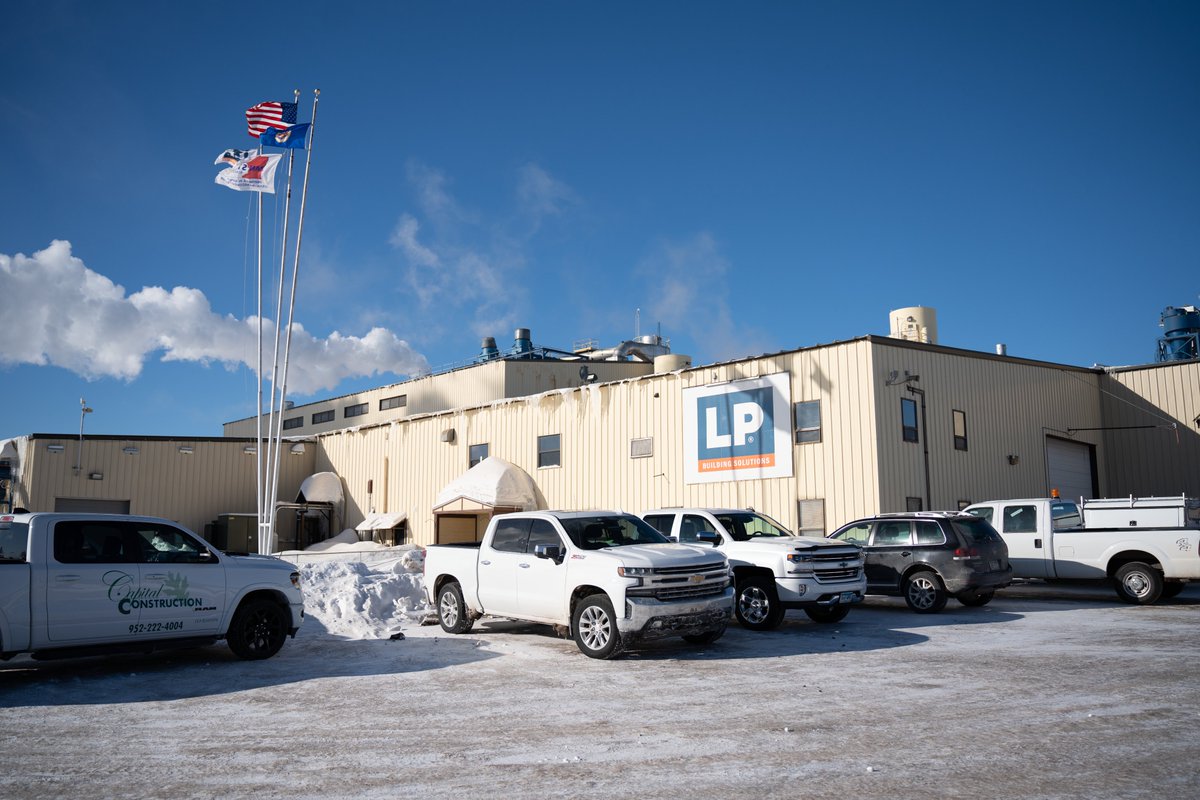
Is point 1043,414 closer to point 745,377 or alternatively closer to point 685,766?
point 745,377

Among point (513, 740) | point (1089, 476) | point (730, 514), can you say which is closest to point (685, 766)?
point (513, 740)

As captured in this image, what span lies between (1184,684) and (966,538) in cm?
664

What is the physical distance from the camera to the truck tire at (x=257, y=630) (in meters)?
11.1

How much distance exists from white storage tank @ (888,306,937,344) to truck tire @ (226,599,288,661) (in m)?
21.4

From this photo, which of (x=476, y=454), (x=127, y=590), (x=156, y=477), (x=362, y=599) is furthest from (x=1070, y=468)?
(x=156, y=477)

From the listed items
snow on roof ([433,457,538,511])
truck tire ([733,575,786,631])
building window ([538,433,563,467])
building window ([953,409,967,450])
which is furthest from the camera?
building window ([538,433,563,467])

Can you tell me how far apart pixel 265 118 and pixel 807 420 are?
1677cm

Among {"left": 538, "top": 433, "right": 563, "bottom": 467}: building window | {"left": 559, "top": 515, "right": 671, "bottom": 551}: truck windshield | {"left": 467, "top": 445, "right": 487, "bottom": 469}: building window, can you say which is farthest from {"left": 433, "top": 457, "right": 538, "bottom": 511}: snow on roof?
{"left": 559, "top": 515, "right": 671, "bottom": 551}: truck windshield

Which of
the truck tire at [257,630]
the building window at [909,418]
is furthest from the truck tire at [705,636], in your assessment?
the building window at [909,418]

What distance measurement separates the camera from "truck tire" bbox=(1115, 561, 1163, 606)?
1569 cm

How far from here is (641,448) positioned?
24922 mm

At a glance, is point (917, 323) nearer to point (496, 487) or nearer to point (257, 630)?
point (496, 487)

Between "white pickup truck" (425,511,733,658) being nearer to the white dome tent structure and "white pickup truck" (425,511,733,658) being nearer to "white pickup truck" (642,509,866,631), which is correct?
"white pickup truck" (642,509,866,631)

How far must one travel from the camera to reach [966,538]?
15.2 metres
